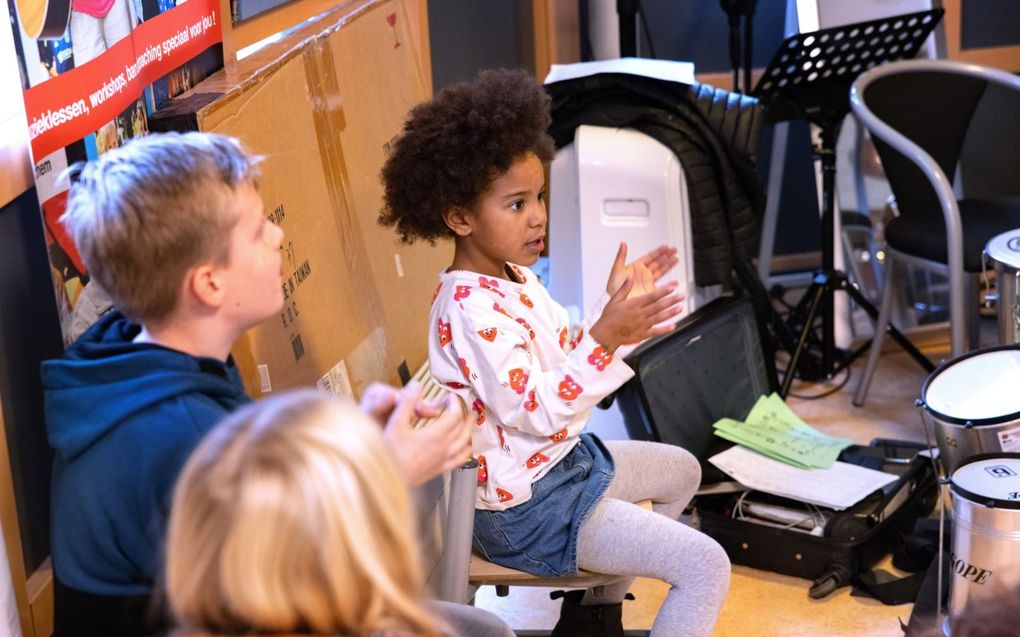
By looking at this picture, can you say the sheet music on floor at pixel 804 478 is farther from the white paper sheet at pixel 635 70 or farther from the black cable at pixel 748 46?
the black cable at pixel 748 46

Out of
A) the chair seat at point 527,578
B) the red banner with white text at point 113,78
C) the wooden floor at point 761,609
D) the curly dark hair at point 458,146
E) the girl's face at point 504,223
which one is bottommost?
the wooden floor at point 761,609

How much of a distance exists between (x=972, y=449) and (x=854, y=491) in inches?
18.6

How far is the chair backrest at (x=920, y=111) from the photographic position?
125 inches

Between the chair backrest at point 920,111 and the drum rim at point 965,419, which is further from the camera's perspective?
the chair backrest at point 920,111

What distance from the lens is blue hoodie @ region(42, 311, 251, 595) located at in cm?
121

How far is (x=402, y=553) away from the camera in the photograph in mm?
1010

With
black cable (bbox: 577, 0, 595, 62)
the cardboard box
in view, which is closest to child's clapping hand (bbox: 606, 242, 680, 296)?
the cardboard box

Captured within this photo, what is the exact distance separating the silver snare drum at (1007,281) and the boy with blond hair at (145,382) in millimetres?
1479

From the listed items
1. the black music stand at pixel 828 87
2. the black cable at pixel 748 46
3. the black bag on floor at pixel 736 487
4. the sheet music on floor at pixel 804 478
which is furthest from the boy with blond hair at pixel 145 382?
the black cable at pixel 748 46

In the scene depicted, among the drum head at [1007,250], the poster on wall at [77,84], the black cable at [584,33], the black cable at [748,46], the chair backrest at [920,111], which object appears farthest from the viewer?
the black cable at [584,33]

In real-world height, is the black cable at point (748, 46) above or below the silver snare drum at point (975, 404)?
above

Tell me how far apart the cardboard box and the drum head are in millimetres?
1157

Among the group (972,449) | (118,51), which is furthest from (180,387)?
(972,449)

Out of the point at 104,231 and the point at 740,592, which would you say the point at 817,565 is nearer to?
the point at 740,592
